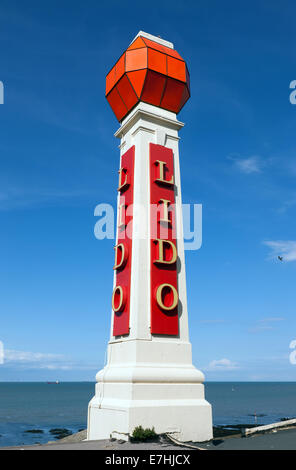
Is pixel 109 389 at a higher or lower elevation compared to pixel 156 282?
lower

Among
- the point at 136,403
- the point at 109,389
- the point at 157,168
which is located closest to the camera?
the point at 136,403

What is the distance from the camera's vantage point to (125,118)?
2666 cm

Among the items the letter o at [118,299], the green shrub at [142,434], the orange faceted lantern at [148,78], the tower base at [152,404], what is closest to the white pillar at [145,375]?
the tower base at [152,404]

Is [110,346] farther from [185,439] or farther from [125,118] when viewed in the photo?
[125,118]

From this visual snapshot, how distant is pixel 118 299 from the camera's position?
22.0m

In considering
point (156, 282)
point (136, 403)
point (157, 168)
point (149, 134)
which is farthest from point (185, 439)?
point (149, 134)

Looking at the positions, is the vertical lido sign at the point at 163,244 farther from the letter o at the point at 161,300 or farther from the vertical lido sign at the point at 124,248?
the vertical lido sign at the point at 124,248

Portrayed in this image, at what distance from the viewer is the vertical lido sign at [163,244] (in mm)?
20812

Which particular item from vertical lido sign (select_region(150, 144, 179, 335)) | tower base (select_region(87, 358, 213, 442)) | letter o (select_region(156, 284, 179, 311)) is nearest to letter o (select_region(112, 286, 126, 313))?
vertical lido sign (select_region(150, 144, 179, 335))

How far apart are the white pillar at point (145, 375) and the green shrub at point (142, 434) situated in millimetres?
267

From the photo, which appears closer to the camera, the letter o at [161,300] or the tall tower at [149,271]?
the tall tower at [149,271]

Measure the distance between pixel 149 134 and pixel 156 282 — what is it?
9.64 meters

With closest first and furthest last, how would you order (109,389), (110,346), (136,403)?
(136,403) < (109,389) < (110,346)
